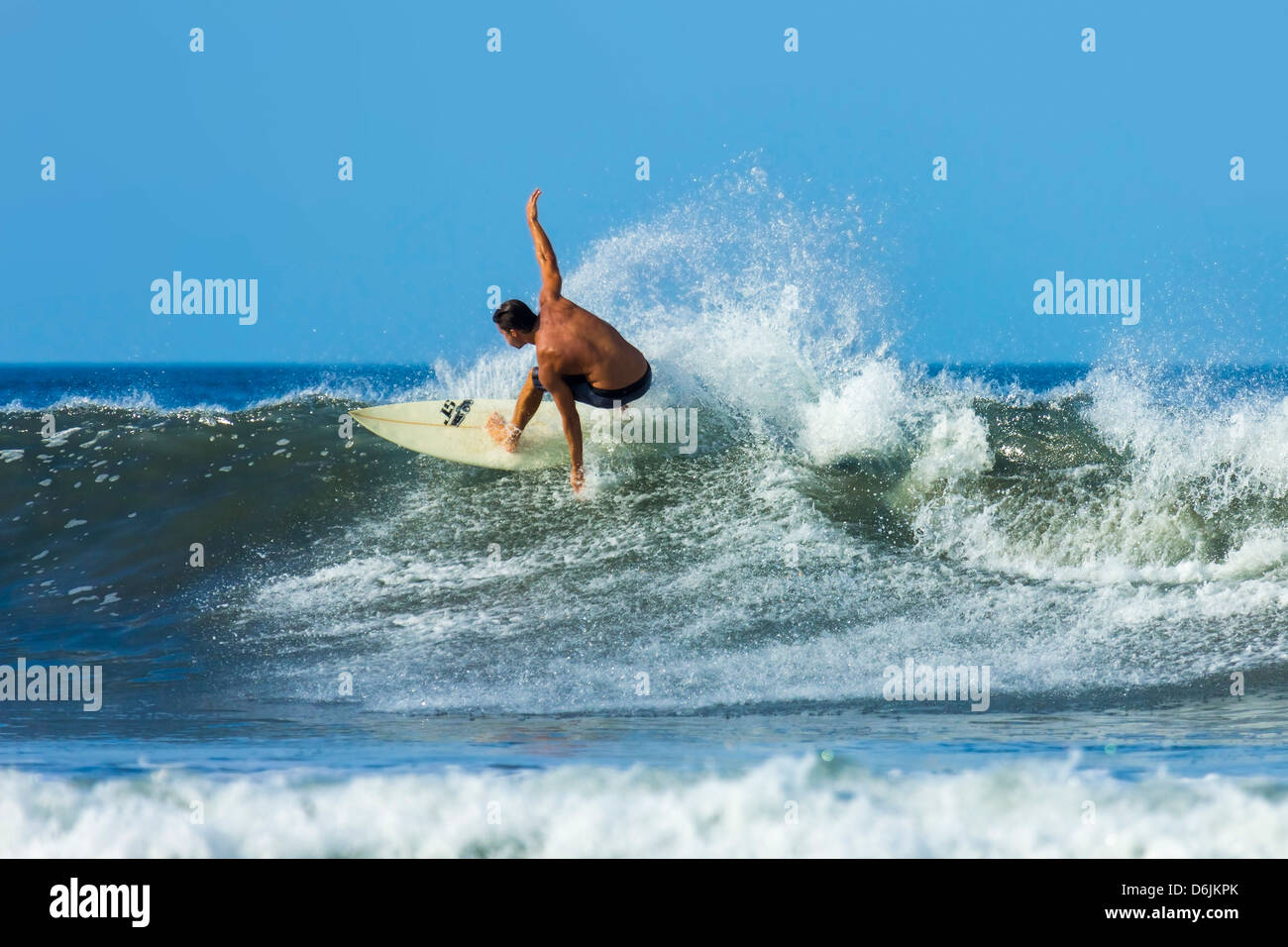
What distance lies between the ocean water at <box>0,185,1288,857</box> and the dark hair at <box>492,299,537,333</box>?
145 cm

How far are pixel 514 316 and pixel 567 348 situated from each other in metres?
0.41

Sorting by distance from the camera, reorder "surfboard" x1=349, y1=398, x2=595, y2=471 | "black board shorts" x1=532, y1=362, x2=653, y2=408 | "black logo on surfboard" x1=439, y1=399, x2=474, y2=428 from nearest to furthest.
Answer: "black board shorts" x1=532, y1=362, x2=653, y2=408, "surfboard" x1=349, y1=398, x2=595, y2=471, "black logo on surfboard" x1=439, y1=399, x2=474, y2=428

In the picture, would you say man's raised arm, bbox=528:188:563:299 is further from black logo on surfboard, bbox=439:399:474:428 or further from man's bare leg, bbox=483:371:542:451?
black logo on surfboard, bbox=439:399:474:428

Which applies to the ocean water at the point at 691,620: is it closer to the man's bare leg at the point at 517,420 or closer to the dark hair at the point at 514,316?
the man's bare leg at the point at 517,420

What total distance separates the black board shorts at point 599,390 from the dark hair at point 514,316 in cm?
40

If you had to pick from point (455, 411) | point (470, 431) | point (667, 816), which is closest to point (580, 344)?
point (470, 431)

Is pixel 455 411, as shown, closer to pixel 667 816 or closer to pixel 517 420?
pixel 517 420

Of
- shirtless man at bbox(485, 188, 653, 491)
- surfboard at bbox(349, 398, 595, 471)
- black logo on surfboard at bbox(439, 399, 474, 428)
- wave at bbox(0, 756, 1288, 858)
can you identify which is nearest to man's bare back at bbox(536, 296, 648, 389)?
shirtless man at bbox(485, 188, 653, 491)

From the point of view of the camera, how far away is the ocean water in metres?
4.04

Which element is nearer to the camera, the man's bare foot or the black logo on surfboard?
the man's bare foot

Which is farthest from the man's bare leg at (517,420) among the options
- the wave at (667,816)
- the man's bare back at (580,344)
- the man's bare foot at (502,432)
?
the wave at (667,816)

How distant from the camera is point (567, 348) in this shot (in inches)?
293
